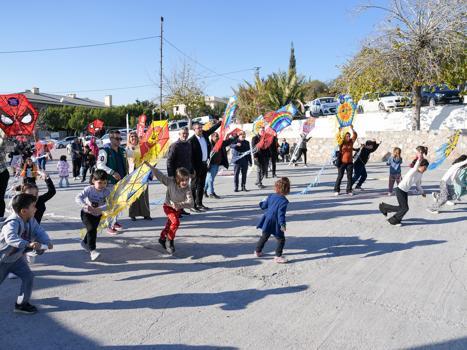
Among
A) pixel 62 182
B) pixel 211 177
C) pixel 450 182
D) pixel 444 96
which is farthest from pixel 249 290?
pixel 444 96

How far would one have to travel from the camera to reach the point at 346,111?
10016 mm

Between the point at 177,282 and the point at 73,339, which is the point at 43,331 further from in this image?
the point at 177,282

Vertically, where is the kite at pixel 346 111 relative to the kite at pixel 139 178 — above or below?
above

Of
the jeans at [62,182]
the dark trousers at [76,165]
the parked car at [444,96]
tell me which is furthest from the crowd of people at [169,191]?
the parked car at [444,96]

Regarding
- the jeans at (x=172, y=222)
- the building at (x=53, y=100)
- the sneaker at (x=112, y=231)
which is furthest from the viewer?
the building at (x=53, y=100)

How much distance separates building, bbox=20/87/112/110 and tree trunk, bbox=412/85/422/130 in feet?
134

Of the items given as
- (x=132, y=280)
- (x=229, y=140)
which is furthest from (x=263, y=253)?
(x=229, y=140)

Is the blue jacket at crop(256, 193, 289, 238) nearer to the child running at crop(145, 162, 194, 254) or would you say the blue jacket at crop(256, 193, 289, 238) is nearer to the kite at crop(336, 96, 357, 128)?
the child running at crop(145, 162, 194, 254)

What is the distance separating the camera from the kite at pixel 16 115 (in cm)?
740

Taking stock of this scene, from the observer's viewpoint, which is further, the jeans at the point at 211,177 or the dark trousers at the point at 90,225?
the jeans at the point at 211,177

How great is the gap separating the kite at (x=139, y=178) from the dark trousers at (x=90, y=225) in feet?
0.35

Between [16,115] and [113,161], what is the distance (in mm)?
2578

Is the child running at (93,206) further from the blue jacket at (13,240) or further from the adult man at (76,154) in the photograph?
the adult man at (76,154)

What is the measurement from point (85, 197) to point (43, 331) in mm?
2186
